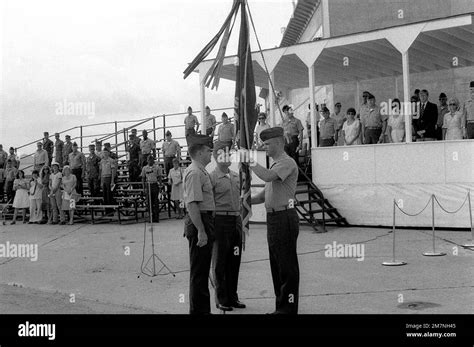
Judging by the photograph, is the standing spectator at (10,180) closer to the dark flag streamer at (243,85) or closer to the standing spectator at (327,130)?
the standing spectator at (327,130)

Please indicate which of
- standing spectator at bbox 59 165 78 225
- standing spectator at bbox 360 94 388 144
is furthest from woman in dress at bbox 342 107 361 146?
standing spectator at bbox 59 165 78 225

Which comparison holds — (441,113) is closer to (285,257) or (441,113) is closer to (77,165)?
(285,257)

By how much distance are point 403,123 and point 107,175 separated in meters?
9.10

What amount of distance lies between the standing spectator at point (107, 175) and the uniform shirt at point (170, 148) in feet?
5.72

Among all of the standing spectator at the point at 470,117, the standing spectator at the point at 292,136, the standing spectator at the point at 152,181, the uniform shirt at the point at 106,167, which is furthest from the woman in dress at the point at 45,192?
the standing spectator at the point at 470,117

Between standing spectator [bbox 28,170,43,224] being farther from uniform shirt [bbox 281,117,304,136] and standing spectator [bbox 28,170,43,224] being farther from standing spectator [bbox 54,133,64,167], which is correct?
uniform shirt [bbox 281,117,304,136]

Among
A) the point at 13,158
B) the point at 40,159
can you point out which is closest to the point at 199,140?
the point at 40,159

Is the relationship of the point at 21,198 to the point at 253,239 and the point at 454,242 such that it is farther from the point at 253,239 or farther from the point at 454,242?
the point at 454,242

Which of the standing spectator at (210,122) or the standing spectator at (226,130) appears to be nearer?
the standing spectator at (226,130)

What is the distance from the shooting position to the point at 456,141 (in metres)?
12.4

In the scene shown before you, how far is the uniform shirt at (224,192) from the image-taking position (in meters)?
6.89

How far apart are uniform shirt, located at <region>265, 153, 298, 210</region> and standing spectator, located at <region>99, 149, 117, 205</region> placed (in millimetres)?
11993

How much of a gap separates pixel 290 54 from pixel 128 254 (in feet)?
23.9
